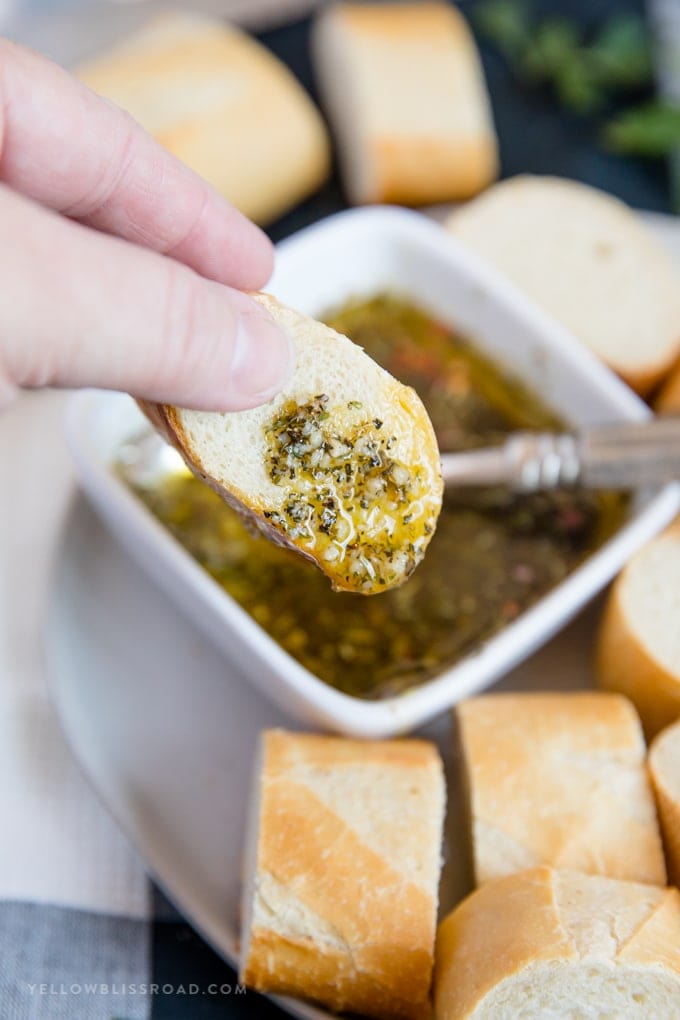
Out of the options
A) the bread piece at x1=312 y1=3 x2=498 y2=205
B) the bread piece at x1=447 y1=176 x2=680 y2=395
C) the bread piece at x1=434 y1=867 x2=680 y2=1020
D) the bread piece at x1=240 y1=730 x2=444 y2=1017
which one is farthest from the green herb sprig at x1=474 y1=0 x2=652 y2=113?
the bread piece at x1=434 y1=867 x2=680 y2=1020

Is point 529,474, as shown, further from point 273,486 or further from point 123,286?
point 123,286

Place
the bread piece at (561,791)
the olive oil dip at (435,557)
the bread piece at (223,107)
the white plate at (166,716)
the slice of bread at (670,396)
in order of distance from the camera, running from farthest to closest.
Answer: the bread piece at (223,107)
the slice of bread at (670,396)
the olive oil dip at (435,557)
the white plate at (166,716)
the bread piece at (561,791)

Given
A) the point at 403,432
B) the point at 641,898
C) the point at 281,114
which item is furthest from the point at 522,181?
the point at 641,898

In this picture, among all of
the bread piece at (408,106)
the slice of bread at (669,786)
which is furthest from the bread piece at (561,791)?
the bread piece at (408,106)

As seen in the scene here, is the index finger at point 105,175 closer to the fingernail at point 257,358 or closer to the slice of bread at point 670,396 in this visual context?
the fingernail at point 257,358

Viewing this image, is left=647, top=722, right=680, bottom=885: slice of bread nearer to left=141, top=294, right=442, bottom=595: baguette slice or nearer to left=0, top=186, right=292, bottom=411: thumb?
left=141, top=294, right=442, bottom=595: baguette slice

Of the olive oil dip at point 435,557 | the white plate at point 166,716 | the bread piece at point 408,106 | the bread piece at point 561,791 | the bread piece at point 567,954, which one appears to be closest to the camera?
the bread piece at point 567,954

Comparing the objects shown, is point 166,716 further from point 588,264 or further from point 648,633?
point 588,264

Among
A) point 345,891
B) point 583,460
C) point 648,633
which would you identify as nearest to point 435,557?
point 583,460

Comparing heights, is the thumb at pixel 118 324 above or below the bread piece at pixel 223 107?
above
